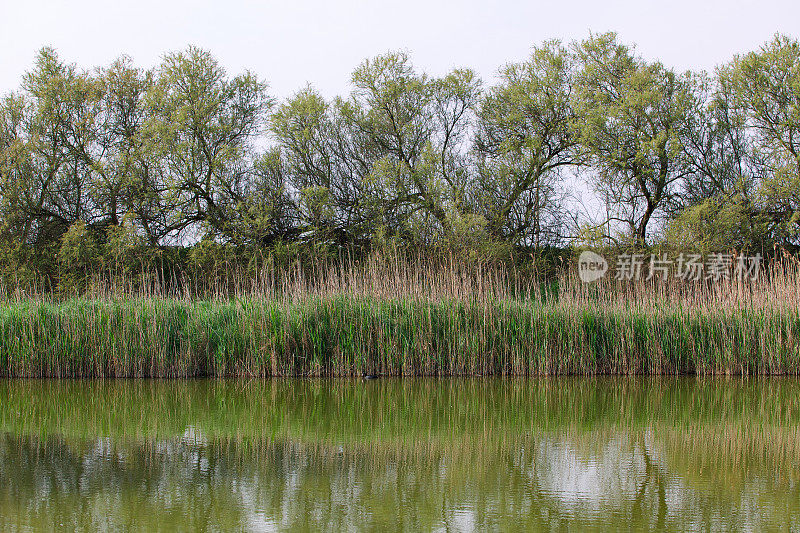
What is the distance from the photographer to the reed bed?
7.95 meters

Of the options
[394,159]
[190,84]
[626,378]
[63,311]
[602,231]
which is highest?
[190,84]

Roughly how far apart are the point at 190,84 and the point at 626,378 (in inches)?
567

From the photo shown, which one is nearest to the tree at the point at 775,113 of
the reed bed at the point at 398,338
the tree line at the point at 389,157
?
the tree line at the point at 389,157

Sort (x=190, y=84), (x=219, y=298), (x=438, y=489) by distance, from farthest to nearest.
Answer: (x=190, y=84)
(x=219, y=298)
(x=438, y=489)

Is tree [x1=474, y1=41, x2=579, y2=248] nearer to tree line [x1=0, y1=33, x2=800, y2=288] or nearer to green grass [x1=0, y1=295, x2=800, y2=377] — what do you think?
tree line [x1=0, y1=33, x2=800, y2=288]

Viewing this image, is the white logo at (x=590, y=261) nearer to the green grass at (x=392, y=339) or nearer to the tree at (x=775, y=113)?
the tree at (x=775, y=113)

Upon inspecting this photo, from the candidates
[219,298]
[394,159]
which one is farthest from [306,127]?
[219,298]

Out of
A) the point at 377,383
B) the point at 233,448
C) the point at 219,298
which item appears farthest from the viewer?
the point at 219,298

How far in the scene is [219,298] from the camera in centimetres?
887

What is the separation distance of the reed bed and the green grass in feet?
0.04

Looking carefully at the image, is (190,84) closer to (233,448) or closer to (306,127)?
(306,127)

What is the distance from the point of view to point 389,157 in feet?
62.3

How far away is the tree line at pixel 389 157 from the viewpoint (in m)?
17.7

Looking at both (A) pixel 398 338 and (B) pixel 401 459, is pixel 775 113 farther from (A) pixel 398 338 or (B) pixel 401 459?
(B) pixel 401 459
